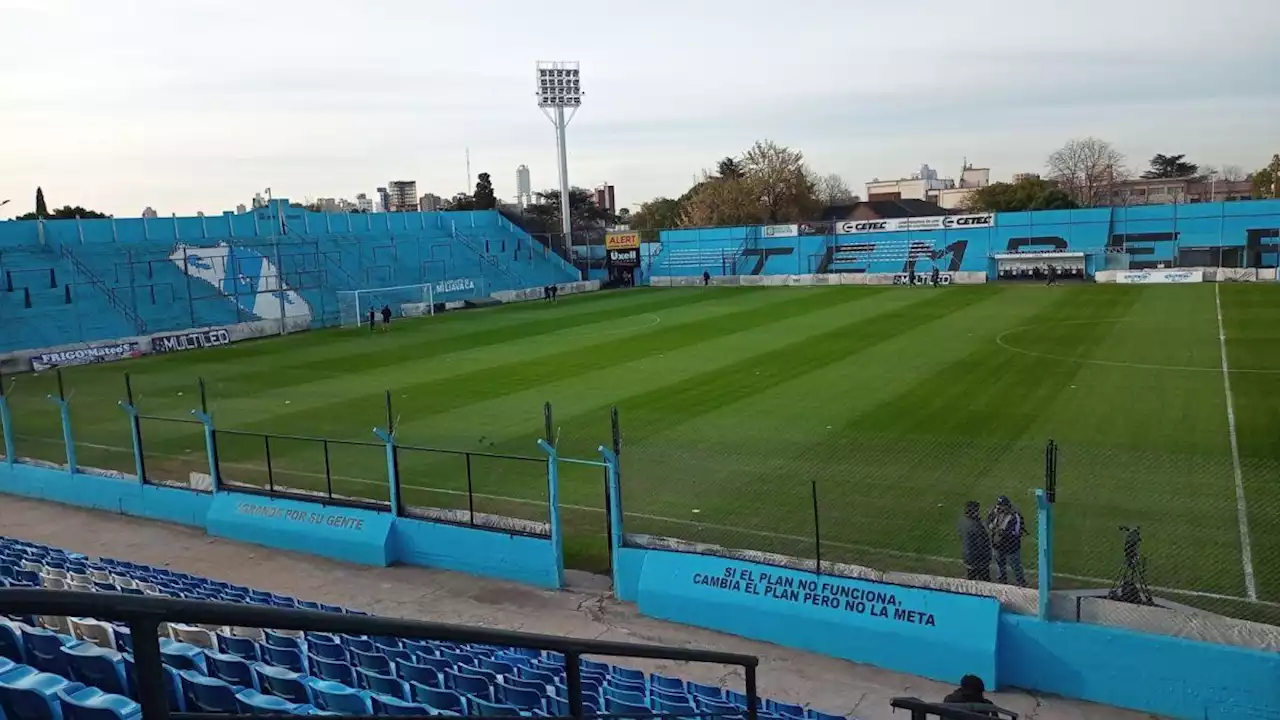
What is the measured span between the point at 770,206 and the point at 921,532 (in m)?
82.3

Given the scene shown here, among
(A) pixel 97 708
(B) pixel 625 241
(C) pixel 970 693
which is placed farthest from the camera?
(B) pixel 625 241

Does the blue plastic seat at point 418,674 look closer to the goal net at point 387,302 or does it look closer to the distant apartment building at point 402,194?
the goal net at point 387,302

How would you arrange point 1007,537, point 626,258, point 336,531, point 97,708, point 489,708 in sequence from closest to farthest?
point 97,708
point 489,708
point 1007,537
point 336,531
point 626,258

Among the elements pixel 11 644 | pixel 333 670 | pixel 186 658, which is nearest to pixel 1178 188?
pixel 333 670

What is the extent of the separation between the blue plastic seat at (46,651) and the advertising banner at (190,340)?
38.4m

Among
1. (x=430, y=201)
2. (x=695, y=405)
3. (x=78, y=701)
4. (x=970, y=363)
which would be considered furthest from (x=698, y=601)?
(x=430, y=201)

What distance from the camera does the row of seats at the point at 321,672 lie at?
5.71 metres

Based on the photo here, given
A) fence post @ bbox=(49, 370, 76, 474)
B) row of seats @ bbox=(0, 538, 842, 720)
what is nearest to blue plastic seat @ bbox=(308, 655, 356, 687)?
row of seats @ bbox=(0, 538, 842, 720)

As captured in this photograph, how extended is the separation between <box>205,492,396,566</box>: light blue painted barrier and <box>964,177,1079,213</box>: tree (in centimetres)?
7580

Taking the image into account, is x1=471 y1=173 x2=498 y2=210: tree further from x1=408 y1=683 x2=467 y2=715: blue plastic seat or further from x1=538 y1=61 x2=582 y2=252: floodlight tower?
x1=408 y1=683 x2=467 y2=715: blue plastic seat

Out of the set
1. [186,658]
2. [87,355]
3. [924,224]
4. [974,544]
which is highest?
[924,224]

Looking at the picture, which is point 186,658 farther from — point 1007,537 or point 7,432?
point 7,432

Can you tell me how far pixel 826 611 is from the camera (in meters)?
11.1

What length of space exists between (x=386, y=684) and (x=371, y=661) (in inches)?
37.6
